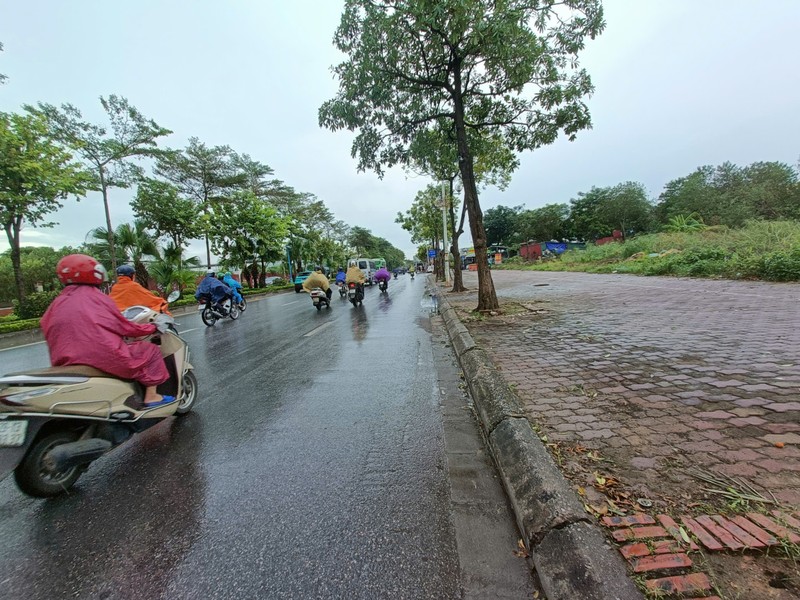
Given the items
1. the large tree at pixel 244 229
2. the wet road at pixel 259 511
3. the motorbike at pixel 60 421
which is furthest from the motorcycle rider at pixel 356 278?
the large tree at pixel 244 229

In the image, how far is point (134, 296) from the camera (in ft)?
14.8

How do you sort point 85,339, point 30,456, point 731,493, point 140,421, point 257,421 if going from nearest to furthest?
point 731,493 → point 30,456 → point 85,339 → point 140,421 → point 257,421

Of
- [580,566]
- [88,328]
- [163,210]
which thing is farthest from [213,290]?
[163,210]

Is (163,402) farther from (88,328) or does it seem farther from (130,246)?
(130,246)

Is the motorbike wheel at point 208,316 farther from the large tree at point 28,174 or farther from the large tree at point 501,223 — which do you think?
the large tree at point 501,223

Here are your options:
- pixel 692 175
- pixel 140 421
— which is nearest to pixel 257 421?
pixel 140 421

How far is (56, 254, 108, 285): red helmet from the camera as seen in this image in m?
2.73

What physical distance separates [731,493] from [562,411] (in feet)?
3.84

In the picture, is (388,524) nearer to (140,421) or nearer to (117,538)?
(117,538)

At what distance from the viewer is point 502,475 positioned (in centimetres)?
236

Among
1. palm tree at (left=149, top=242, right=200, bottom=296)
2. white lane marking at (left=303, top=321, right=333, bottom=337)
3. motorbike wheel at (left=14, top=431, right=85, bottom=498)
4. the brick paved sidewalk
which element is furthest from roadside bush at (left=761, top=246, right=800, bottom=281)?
palm tree at (left=149, top=242, right=200, bottom=296)

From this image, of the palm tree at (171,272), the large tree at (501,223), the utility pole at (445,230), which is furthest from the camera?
the large tree at (501,223)

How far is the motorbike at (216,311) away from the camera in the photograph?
10637 mm

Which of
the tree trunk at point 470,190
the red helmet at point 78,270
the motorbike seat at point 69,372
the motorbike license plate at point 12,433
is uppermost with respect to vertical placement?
the tree trunk at point 470,190
